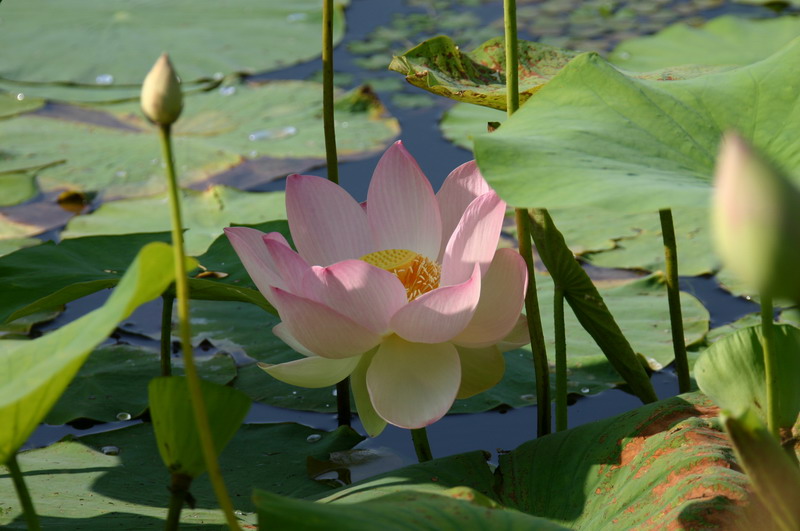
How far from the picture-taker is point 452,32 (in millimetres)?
3271

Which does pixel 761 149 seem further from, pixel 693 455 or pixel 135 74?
pixel 135 74

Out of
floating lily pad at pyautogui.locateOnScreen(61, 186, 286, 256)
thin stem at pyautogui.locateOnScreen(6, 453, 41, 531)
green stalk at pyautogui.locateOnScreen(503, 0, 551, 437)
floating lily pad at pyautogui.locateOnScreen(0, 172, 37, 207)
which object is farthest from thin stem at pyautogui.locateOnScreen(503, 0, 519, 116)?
floating lily pad at pyautogui.locateOnScreen(0, 172, 37, 207)

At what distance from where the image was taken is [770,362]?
533mm

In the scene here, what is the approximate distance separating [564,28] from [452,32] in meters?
0.47

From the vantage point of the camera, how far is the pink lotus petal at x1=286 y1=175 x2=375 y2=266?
88 cm

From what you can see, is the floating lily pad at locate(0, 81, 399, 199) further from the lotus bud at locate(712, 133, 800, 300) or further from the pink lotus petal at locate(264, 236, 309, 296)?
the lotus bud at locate(712, 133, 800, 300)

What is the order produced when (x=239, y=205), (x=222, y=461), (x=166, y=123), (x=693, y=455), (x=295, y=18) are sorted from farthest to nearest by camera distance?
Result: (x=295, y=18) < (x=239, y=205) < (x=222, y=461) < (x=693, y=455) < (x=166, y=123)

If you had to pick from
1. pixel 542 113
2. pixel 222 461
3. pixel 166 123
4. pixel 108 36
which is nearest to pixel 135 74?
pixel 108 36

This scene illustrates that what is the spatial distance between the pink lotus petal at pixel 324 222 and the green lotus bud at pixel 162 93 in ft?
1.37

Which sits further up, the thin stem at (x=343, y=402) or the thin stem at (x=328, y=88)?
the thin stem at (x=328, y=88)

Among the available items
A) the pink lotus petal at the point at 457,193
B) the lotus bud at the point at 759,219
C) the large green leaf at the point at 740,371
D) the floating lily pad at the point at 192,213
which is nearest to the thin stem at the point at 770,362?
the large green leaf at the point at 740,371

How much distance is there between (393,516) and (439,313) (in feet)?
0.84

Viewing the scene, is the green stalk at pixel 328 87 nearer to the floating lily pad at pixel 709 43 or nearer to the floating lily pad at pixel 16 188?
the floating lily pad at pixel 16 188

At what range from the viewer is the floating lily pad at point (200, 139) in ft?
7.34
